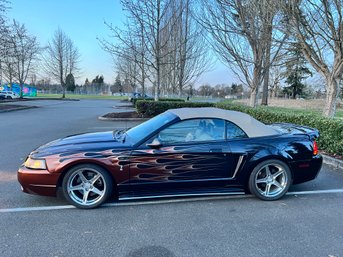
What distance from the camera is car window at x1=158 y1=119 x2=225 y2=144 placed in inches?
148

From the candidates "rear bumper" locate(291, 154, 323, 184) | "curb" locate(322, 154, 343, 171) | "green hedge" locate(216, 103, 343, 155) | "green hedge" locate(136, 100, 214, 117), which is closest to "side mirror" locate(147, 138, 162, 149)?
"rear bumper" locate(291, 154, 323, 184)

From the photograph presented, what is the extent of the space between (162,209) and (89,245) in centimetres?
115

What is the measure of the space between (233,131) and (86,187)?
2325 mm

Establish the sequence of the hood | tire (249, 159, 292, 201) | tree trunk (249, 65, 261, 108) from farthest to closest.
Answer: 1. tree trunk (249, 65, 261, 108)
2. tire (249, 159, 292, 201)
3. the hood

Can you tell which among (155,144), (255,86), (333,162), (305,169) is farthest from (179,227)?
(255,86)

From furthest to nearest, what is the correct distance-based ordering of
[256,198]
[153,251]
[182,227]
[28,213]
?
[256,198], [28,213], [182,227], [153,251]

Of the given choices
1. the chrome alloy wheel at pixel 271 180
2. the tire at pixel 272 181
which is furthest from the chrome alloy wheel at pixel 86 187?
the chrome alloy wheel at pixel 271 180

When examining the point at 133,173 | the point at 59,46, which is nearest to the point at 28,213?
the point at 133,173

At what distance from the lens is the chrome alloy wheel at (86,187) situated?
3.56m

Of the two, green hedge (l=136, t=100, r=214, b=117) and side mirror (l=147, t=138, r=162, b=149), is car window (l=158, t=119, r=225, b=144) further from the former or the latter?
green hedge (l=136, t=100, r=214, b=117)

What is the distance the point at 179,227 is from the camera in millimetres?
3123

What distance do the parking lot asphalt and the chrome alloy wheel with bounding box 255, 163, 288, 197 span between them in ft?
0.58

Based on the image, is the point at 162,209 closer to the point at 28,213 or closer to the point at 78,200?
the point at 78,200

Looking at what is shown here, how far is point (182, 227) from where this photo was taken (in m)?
3.12
